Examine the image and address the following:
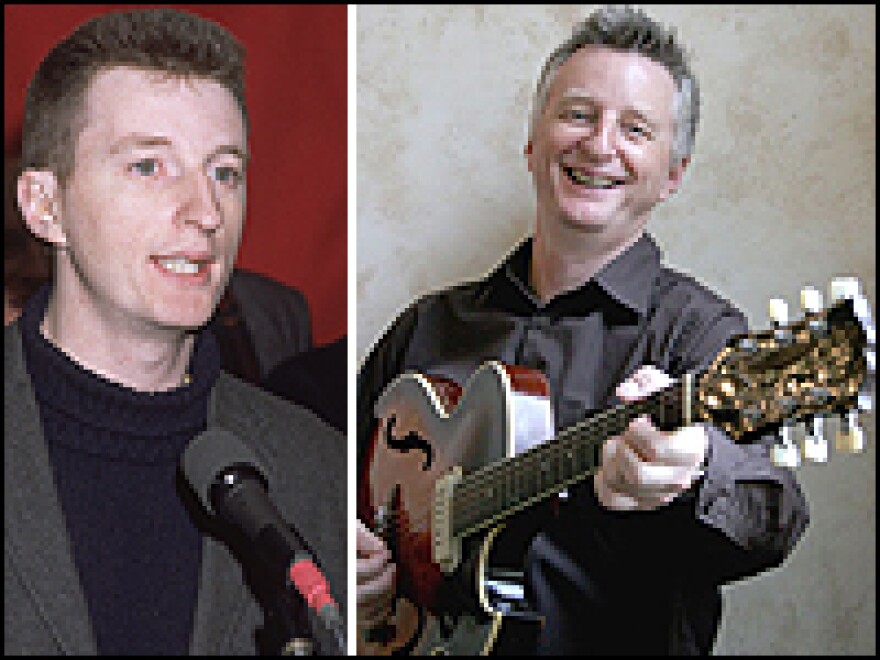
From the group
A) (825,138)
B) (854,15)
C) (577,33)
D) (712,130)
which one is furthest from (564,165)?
(854,15)

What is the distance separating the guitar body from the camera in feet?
4.83

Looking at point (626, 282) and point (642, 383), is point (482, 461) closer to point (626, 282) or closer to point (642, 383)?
point (642, 383)

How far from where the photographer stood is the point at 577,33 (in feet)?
5.48

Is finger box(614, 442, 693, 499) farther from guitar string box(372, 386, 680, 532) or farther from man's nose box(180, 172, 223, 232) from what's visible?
man's nose box(180, 172, 223, 232)

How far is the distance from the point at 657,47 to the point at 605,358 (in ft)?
1.34

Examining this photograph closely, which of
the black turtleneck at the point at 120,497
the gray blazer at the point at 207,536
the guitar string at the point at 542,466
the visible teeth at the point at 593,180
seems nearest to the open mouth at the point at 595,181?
the visible teeth at the point at 593,180

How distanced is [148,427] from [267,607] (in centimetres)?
19

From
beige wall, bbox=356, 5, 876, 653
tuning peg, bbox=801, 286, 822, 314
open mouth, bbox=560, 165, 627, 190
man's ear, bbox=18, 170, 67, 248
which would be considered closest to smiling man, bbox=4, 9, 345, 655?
man's ear, bbox=18, 170, 67, 248

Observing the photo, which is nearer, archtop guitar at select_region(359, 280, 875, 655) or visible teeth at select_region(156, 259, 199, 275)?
visible teeth at select_region(156, 259, 199, 275)

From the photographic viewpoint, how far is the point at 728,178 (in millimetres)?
1814

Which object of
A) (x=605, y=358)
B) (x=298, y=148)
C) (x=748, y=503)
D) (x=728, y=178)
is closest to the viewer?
(x=298, y=148)

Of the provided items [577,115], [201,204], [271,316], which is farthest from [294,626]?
[577,115]

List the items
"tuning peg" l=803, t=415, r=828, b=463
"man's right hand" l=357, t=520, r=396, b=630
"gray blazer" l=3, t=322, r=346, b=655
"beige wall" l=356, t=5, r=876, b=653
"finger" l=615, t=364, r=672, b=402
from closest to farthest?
"gray blazer" l=3, t=322, r=346, b=655
"tuning peg" l=803, t=415, r=828, b=463
"finger" l=615, t=364, r=672, b=402
"man's right hand" l=357, t=520, r=396, b=630
"beige wall" l=356, t=5, r=876, b=653

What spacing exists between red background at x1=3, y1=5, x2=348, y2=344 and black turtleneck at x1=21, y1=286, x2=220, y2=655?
165 millimetres
